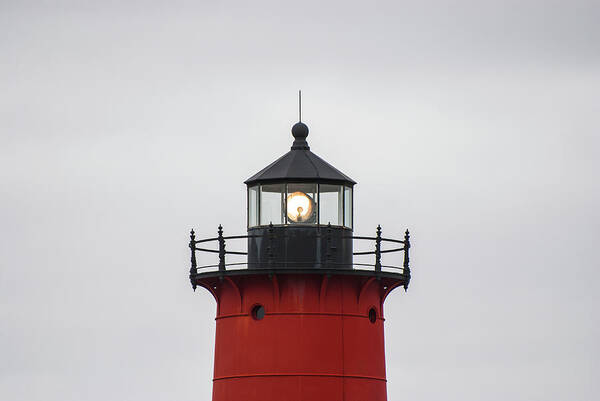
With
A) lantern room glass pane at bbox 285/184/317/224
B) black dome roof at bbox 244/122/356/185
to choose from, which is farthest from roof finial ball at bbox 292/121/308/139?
lantern room glass pane at bbox 285/184/317/224

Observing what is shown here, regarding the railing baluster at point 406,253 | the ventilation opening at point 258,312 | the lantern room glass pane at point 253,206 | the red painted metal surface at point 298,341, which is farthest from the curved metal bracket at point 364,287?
the lantern room glass pane at point 253,206

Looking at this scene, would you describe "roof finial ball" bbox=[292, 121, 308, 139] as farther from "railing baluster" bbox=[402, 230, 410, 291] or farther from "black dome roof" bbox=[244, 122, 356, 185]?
"railing baluster" bbox=[402, 230, 410, 291]

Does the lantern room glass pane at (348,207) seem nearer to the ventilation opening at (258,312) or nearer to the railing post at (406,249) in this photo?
the railing post at (406,249)

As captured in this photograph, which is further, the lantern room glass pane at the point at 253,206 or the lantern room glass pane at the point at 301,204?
the lantern room glass pane at the point at 253,206

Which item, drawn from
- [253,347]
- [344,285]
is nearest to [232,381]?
[253,347]

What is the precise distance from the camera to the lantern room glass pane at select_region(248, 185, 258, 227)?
29.9 m

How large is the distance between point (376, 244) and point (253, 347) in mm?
3073

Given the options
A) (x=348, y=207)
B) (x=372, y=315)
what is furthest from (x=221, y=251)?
(x=372, y=315)

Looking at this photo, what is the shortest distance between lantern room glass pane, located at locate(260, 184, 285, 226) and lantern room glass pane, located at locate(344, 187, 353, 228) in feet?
Result: 4.10

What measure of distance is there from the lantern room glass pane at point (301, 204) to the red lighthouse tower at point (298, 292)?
0.7 inches

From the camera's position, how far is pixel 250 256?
29812mm

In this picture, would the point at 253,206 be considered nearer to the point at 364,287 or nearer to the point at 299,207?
the point at 299,207

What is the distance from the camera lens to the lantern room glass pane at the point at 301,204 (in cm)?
2972

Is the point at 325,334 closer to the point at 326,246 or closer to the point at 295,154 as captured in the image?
the point at 326,246
